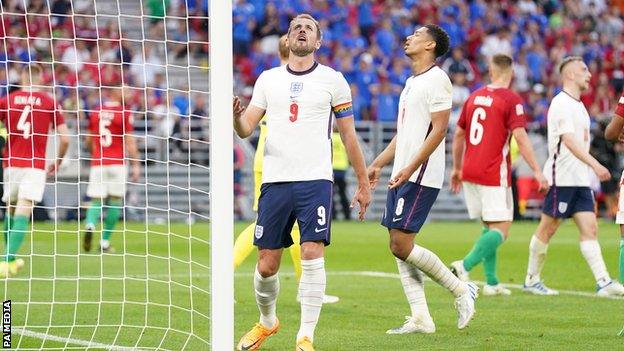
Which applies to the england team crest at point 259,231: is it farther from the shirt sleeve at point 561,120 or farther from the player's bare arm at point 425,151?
the shirt sleeve at point 561,120

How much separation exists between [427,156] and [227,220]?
231cm

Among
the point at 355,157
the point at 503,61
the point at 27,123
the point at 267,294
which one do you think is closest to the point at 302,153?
the point at 355,157

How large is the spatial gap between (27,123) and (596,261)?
21.4ft

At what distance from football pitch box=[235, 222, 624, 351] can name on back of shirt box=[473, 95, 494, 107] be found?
1.87 meters

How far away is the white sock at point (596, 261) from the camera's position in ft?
38.3

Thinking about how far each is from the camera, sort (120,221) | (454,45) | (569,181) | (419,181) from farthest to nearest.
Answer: (454,45) < (120,221) < (569,181) < (419,181)

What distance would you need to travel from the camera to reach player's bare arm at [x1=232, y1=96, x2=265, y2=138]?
23.7 feet

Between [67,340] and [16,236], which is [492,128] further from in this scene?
[16,236]

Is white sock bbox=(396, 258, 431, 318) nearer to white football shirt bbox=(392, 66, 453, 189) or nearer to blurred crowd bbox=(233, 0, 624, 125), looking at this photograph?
white football shirt bbox=(392, 66, 453, 189)

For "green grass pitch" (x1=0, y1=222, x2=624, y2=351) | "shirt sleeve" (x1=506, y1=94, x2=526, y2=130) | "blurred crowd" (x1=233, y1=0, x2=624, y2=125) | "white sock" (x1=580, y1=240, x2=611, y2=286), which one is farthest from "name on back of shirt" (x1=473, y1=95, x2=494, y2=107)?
"blurred crowd" (x1=233, y1=0, x2=624, y2=125)

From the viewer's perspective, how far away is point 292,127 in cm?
779

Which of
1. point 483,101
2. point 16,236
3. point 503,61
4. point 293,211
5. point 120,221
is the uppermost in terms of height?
point 503,61

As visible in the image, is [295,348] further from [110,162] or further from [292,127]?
[110,162]

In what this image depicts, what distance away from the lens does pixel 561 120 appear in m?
11.7
